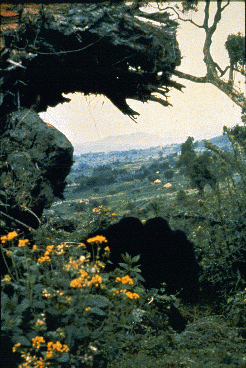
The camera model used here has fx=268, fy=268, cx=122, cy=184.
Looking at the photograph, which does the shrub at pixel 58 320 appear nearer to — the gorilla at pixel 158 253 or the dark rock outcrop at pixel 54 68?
the dark rock outcrop at pixel 54 68

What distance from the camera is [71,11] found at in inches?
189

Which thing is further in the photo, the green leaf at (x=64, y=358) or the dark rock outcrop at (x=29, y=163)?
the dark rock outcrop at (x=29, y=163)

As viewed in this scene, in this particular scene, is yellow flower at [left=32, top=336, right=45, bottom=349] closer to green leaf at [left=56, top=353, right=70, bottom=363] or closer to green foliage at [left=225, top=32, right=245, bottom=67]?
green leaf at [left=56, top=353, right=70, bottom=363]

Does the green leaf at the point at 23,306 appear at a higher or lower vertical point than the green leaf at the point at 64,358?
higher

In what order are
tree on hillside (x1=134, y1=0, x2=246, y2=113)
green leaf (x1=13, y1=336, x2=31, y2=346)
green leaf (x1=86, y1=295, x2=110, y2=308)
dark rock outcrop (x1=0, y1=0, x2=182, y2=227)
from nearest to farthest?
1. green leaf (x1=13, y1=336, x2=31, y2=346)
2. green leaf (x1=86, y1=295, x2=110, y2=308)
3. dark rock outcrop (x1=0, y1=0, x2=182, y2=227)
4. tree on hillside (x1=134, y1=0, x2=246, y2=113)

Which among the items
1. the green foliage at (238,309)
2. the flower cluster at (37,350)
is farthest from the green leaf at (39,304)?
the green foliage at (238,309)

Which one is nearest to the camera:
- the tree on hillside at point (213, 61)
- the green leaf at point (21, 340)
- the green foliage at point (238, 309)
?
the green leaf at point (21, 340)

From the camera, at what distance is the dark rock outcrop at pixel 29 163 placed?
13.9 feet

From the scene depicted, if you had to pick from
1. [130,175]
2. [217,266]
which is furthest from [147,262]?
[130,175]

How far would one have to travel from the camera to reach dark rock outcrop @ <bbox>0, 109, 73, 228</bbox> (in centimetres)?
423

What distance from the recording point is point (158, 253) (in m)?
5.99

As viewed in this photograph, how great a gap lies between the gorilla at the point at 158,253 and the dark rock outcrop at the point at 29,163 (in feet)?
5.75

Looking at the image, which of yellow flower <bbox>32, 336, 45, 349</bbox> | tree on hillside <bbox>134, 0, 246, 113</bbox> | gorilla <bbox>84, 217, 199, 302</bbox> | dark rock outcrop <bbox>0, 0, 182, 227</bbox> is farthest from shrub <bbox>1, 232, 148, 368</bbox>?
tree on hillside <bbox>134, 0, 246, 113</bbox>

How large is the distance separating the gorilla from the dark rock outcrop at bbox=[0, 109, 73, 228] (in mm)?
1752
